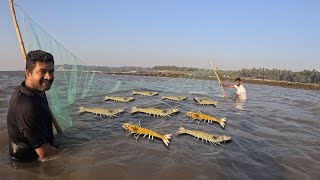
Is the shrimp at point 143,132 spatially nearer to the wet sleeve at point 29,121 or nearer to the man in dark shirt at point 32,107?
the man in dark shirt at point 32,107

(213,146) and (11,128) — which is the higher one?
(11,128)

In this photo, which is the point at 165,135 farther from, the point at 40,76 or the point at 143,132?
the point at 40,76

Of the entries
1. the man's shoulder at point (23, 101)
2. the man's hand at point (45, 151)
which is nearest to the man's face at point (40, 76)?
the man's shoulder at point (23, 101)

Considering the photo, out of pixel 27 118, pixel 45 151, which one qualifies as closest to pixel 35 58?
pixel 27 118

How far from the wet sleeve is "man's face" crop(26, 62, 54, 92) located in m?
0.33

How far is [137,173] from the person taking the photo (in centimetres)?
580

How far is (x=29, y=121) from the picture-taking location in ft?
15.6

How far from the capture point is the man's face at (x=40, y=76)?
4879 millimetres

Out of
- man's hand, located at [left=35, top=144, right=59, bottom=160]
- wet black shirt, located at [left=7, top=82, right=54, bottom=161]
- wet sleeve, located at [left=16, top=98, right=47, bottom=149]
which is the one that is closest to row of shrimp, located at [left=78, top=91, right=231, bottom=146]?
man's hand, located at [left=35, top=144, right=59, bottom=160]

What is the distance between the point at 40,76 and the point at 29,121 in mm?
807

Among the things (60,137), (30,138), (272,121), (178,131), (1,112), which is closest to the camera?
(30,138)

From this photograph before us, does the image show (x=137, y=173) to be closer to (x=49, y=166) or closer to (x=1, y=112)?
(x=49, y=166)

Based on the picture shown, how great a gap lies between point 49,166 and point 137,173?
181cm

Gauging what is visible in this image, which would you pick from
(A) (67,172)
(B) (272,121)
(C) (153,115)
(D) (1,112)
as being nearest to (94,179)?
(A) (67,172)
